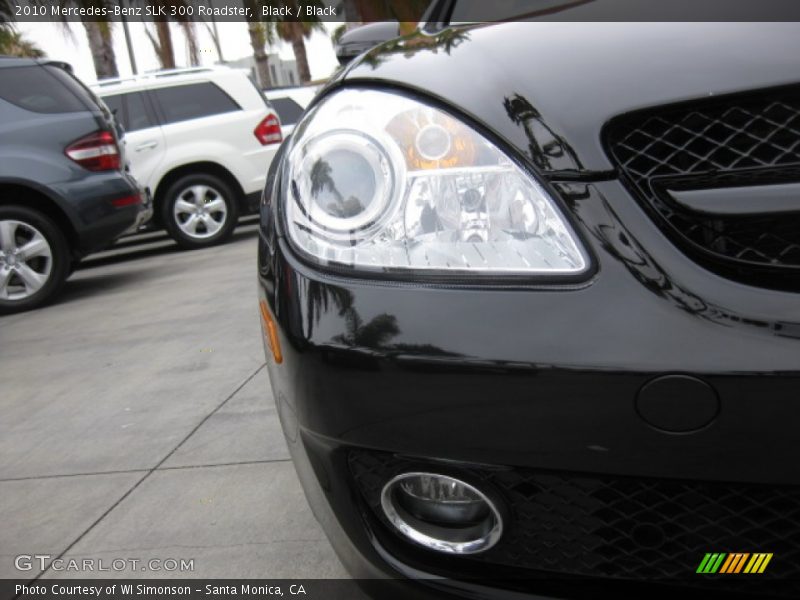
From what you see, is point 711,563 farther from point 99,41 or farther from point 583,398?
point 99,41

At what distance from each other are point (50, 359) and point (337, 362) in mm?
3872

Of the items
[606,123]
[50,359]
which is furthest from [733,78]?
[50,359]

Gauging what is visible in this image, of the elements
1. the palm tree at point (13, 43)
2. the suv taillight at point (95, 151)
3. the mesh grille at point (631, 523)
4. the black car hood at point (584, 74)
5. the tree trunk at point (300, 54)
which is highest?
the palm tree at point (13, 43)

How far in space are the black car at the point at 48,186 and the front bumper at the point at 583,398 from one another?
579 cm

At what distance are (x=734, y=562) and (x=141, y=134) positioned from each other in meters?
9.29

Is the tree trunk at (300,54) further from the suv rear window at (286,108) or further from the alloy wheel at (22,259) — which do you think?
the alloy wheel at (22,259)

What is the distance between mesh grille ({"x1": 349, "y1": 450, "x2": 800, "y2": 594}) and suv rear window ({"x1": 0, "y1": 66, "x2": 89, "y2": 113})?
247 inches

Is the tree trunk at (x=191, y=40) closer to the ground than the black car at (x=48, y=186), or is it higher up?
higher up

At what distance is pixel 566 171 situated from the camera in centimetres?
140

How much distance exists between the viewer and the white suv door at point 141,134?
9.62m

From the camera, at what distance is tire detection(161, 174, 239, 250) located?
9711mm

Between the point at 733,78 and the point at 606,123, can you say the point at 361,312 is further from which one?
the point at 733,78

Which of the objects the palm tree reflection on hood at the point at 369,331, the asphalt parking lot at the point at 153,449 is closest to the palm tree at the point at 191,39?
the asphalt parking lot at the point at 153,449

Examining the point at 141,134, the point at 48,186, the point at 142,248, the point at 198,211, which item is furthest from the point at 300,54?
the point at 48,186
